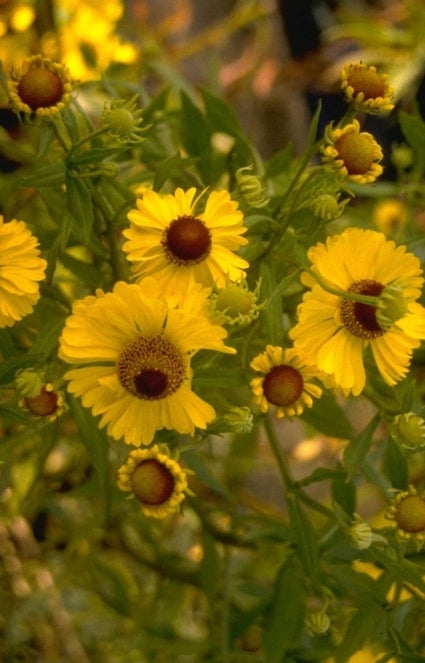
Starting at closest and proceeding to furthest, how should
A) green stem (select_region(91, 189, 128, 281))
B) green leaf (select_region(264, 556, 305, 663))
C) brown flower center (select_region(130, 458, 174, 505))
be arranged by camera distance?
brown flower center (select_region(130, 458, 174, 505)) < green stem (select_region(91, 189, 128, 281)) < green leaf (select_region(264, 556, 305, 663))

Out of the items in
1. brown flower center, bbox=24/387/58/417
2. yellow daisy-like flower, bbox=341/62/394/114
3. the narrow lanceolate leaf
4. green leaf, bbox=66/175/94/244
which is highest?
yellow daisy-like flower, bbox=341/62/394/114

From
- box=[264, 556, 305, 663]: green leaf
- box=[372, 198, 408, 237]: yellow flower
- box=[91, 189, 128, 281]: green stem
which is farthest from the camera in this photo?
box=[372, 198, 408, 237]: yellow flower

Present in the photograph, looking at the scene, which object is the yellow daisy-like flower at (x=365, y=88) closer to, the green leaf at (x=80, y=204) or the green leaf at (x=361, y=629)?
the green leaf at (x=80, y=204)

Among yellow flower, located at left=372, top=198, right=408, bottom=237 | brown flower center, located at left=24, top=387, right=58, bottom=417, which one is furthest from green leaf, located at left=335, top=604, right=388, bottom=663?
yellow flower, located at left=372, top=198, right=408, bottom=237

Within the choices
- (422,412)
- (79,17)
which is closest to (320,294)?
(422,412)

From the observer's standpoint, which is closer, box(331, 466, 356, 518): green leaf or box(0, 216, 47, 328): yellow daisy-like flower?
box(0, 216, 47, 328): yellow daisy-like flower

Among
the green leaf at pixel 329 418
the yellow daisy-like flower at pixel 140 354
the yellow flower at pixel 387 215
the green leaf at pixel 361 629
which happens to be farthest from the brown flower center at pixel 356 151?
the yellow flower at pixel 387 215

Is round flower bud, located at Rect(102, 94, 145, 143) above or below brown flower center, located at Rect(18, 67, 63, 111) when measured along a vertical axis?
below

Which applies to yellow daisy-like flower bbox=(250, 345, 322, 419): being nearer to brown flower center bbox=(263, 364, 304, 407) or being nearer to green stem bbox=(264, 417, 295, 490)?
brown flower center bbox=(263, 364, 304, 407)
